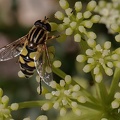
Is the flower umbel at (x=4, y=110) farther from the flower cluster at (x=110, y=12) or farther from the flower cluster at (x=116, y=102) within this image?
the flower cluster at (x=110, y=12)

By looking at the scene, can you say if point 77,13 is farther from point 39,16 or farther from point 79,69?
point 39,16

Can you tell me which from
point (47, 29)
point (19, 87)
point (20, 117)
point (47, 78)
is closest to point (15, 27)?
point (19, 87)

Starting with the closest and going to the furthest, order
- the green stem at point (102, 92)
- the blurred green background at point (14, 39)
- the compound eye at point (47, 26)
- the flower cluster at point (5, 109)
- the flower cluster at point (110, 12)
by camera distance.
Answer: the flower cluster at point (5, 109) → the green stem at point (102, 92) → the compound eye at point (47, 26) → the flower cluster at point (110, 12) → the blurred green background at point (14, 39)

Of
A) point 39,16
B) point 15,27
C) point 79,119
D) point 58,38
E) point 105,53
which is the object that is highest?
point 39,16

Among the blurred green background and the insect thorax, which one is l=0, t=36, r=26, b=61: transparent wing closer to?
the insect thorax

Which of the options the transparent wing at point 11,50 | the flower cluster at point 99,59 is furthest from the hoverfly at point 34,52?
the flower cluster at point 99,59
